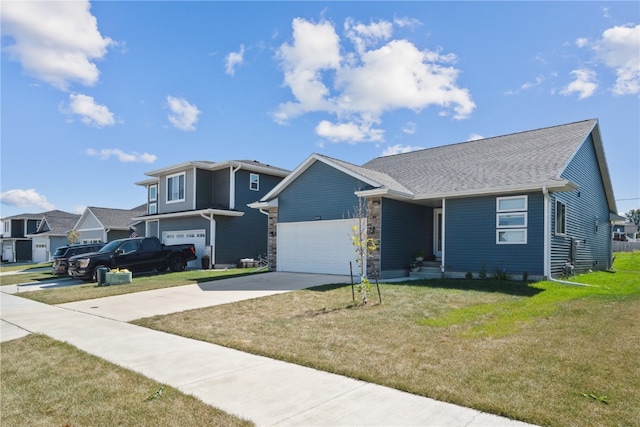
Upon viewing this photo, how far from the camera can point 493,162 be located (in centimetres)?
1554

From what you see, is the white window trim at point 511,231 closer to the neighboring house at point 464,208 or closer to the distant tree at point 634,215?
the neighboring house at point 464,208

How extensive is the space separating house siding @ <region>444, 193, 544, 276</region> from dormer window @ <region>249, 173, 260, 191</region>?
12397 mm

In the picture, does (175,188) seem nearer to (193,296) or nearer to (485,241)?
(193,296)

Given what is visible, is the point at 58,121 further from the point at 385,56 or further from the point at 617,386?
the point at 617,386

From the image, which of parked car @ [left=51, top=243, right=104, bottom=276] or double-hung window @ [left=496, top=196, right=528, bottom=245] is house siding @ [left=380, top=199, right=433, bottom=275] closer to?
double-hung window @ [left=496, top=196, right=528, bottom=245]

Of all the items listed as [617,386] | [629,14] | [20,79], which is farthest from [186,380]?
[629,14]

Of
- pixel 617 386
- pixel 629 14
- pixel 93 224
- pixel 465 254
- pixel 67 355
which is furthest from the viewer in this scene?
pixel 93 224

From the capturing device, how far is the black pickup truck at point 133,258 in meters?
16.5

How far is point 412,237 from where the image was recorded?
52.5ft

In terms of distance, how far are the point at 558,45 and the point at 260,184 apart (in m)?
16.2

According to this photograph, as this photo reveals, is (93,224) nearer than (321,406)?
No

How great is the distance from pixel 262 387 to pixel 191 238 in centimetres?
1967

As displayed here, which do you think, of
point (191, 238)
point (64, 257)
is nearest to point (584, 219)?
point (191, 238)

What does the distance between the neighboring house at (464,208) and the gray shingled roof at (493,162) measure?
0.05 meters
